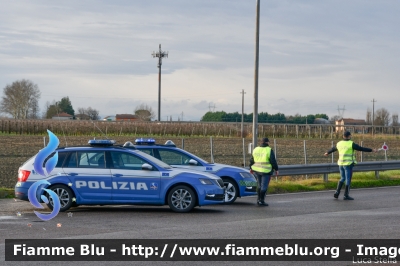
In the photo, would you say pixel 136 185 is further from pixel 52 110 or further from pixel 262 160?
pixel 52 110

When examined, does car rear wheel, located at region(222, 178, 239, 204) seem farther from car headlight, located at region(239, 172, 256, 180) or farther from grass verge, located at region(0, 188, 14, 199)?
grass verge, located at region(0, 188, 14, 199)

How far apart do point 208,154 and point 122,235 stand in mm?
28575

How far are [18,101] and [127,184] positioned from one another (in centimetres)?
9426

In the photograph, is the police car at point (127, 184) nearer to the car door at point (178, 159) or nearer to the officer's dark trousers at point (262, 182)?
the officer's dark trousers at point (262, 182)

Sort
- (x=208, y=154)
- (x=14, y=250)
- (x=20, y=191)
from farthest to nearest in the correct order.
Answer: (x=208, y=154), (x=20, y=191), (x=14, y=250)

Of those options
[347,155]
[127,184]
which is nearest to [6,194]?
[127,184]

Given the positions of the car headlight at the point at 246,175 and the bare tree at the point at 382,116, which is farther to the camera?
the bare tree at the point at 382,116

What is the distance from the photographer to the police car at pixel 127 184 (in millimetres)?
14570

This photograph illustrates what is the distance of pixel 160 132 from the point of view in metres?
82.8

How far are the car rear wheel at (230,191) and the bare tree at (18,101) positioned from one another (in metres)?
91.1

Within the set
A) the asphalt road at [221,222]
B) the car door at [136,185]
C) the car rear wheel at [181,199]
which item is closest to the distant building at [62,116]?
the asphalt road at [221,222]

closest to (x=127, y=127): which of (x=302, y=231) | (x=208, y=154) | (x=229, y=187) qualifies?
(x=208, y=154)

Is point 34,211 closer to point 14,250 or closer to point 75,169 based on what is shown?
point 75,169

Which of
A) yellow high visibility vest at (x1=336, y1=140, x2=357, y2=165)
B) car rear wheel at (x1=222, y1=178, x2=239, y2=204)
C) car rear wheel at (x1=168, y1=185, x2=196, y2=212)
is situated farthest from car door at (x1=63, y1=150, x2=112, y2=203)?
yellow high visibility vest at (x1=336, y1=140, x2=357, y2=165)
